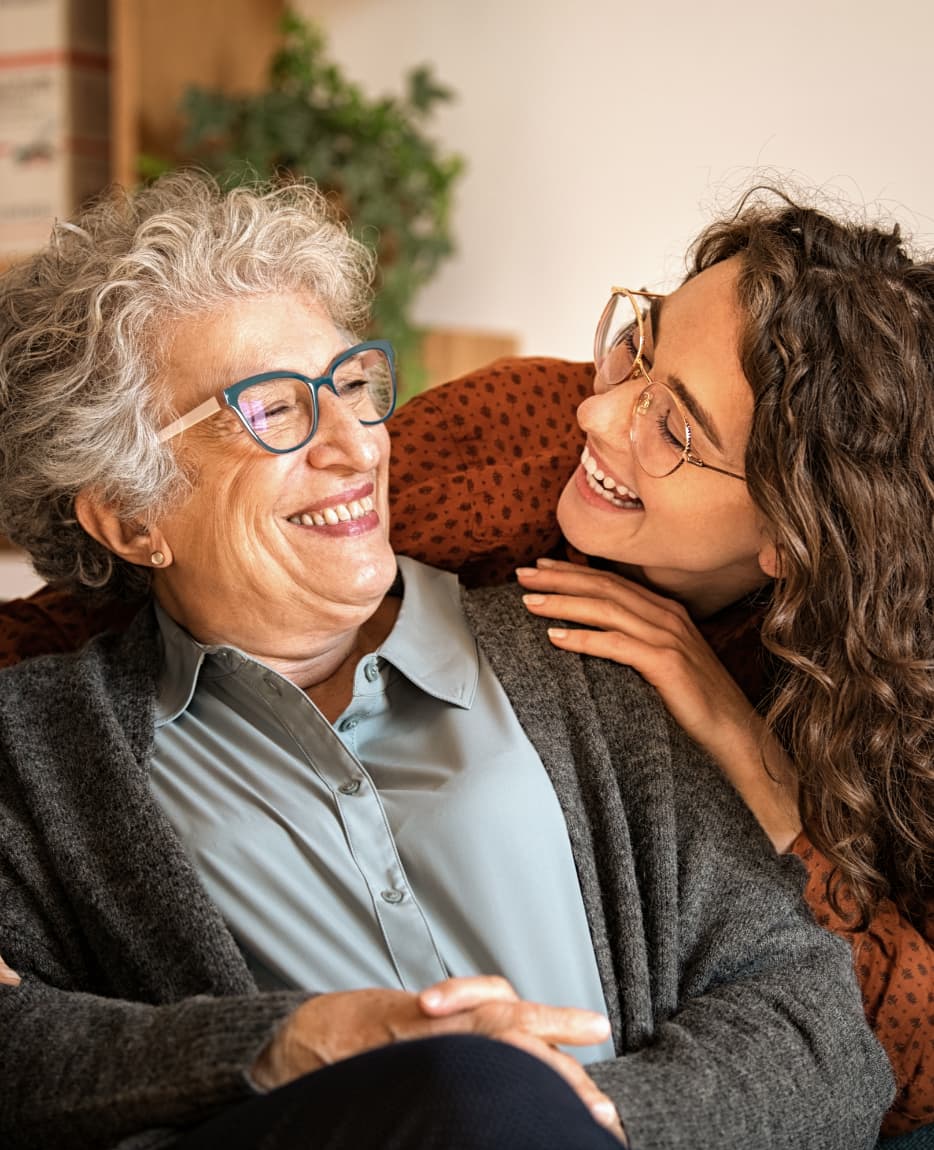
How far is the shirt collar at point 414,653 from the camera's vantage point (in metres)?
1.62

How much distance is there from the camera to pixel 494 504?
186cm

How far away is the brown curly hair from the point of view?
4.95ft

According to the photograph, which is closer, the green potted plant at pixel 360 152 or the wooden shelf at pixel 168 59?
the green potted plant at pixel 360 152

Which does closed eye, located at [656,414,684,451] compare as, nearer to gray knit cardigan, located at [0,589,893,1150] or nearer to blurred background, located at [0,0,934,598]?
gray knit cardigan, located at [0,589,893,1150]

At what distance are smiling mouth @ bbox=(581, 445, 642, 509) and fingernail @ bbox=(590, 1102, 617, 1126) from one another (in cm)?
73

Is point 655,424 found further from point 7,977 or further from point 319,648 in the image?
point 7,977

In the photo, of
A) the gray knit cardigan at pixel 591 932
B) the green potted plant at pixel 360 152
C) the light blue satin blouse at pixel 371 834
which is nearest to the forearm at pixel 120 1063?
the gray knit cardigan at pixel 591 932

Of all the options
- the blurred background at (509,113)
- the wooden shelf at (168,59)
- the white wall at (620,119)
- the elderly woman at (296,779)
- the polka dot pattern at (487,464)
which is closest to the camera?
the elderly woman at (296,779)

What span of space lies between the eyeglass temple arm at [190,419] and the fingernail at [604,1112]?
0.88 m

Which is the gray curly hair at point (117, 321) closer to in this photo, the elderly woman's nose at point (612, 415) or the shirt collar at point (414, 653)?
the shirt collar at point (414, 653)

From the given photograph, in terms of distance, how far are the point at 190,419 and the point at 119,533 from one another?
207 millimetres

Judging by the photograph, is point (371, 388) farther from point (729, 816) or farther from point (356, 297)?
point (729, 816)

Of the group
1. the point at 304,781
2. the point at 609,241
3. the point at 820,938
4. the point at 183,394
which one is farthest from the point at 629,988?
the point at 609,241

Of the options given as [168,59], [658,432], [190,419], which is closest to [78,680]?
[190,419]
